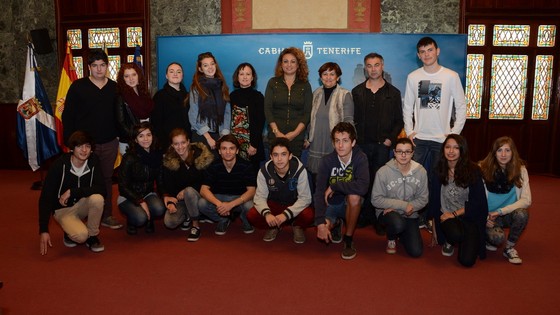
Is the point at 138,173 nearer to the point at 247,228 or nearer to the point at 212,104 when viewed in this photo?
the point at 212,104

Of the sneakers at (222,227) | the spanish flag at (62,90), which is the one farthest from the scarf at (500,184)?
A: the spanish flag at (62,90)

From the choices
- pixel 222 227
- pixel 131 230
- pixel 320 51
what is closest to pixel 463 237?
pixel 222 227

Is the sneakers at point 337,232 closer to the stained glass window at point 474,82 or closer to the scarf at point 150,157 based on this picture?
the scarf at point 150,157

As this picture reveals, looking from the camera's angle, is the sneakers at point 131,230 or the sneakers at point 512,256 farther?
the sneakers at point 131,230

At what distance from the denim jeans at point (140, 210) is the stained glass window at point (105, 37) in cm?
410

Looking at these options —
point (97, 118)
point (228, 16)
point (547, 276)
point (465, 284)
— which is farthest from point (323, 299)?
point (228, 16)

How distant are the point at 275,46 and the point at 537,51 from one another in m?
4.13

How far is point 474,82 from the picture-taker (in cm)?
731

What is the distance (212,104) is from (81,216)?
1442 mm

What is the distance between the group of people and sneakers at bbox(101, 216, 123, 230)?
2 centimetres

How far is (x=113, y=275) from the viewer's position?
10.5 ft

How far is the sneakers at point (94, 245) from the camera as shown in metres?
3.68

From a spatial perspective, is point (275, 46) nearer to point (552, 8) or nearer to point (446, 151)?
point (446, 151)

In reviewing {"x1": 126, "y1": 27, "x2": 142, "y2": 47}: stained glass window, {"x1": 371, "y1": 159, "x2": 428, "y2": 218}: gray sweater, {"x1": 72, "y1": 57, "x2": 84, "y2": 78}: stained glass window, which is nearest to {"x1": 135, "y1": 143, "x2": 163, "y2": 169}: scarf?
{"x1": 371, "y1": 159, "x2": 428, "y2": 218}: gray sweater
